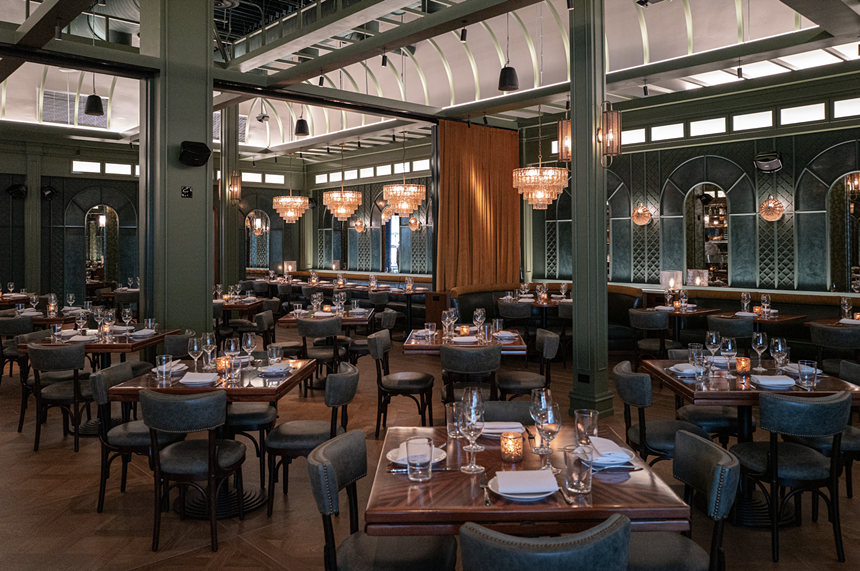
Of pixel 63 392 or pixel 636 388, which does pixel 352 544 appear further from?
pixel 63 392

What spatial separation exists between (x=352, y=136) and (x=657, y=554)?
10.9 meters

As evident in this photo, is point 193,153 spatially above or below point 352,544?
above

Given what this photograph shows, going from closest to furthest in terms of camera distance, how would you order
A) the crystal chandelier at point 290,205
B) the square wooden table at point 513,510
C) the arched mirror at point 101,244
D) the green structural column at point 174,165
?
1. the square wooden table at point 513,510
2. the green structural column at point 174,165
3. the crystal chandelier at point 290,205
4. the arched mirror at point 101,244

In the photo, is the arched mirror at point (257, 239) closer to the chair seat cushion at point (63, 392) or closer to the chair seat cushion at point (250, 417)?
the chair seat cushion at point (63, 392)

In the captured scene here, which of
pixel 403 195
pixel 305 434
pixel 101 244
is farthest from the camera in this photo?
pixel 101 244

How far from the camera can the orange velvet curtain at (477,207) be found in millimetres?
10047

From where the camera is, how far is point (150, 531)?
3.55 meters

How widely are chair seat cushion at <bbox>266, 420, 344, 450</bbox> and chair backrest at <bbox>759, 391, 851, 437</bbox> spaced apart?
246cm

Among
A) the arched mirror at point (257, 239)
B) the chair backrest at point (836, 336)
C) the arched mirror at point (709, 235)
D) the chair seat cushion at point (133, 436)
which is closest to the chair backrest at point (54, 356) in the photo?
the chair seat cushion at point (133, 436)

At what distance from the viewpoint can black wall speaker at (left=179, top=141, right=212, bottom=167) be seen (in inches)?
252

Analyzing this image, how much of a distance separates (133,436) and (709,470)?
10.5ft

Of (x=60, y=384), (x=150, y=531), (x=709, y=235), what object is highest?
(x=709, y=235)

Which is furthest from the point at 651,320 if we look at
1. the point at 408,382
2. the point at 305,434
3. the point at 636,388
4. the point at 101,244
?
the point at 101,244

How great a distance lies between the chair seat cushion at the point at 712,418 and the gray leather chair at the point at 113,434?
11.0 feet
